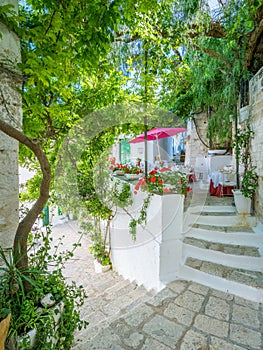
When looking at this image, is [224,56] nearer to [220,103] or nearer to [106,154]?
[220,103]

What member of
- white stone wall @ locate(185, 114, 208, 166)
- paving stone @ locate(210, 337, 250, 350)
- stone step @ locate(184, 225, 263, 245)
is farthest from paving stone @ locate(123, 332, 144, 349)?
white stone wall @ locate(185, 114, 208, 166)

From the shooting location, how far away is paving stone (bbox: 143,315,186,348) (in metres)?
1.62

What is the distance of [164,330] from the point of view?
1705 mm

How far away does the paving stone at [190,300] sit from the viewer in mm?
1959

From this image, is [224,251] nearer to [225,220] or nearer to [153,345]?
[225,220]

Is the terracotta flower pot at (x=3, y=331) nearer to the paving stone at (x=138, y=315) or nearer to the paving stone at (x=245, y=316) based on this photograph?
the paving stone at (x=138, y=315)

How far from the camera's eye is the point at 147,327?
5.72 feet

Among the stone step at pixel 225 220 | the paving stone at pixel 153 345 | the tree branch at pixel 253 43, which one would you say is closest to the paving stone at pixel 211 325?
the paving stone at pixel 153 345

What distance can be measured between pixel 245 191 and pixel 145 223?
5.65ft

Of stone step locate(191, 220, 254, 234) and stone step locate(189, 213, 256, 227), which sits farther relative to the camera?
stone step locate(189, 213, 256, 227)

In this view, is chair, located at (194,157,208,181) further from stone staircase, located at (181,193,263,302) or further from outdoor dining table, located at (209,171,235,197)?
stone staircase, located at (181,193,263,302)

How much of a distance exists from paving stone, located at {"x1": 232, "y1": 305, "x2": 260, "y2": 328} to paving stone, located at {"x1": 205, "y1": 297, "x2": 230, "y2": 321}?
66 mm

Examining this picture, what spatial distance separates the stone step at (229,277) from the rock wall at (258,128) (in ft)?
4.08

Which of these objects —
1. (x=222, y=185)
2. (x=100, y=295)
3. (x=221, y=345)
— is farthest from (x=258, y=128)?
(x=100, y=295)
